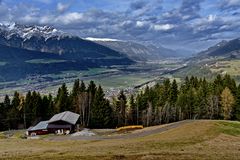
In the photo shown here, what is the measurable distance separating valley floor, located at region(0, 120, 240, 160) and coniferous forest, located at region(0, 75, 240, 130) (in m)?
47.6

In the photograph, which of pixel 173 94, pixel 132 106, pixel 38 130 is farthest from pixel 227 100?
pixel 38 130

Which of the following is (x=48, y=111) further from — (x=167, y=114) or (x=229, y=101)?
(x=229, y=101)

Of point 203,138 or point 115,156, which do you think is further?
point 203,138

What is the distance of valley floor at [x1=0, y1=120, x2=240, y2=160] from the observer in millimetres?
55281

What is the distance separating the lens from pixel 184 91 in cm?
16950

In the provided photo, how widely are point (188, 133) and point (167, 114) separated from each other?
7049 centimetres

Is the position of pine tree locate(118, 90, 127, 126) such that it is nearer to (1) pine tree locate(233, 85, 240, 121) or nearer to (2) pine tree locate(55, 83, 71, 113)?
(2) pine tree locate(55, 83, 71, 113)

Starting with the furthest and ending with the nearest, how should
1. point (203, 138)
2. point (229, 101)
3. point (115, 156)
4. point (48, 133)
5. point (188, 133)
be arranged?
point (229, 101) < point (48, 133) < point (188, 133) < point (203, 138) < point (115, 156)

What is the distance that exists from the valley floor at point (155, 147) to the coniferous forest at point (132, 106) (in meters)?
47.6

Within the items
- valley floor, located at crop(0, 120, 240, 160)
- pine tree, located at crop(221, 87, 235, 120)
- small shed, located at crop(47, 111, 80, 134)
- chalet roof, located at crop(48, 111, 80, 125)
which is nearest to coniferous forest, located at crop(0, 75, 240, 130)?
pine tree, located at crop(221, 87, 235, 120)

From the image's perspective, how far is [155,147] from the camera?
68.6 m

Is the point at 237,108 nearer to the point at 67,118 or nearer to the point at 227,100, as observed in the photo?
the point at 227,100

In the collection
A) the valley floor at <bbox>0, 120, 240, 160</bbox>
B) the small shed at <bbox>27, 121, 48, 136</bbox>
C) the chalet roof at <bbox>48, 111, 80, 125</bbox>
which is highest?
the valley floor at <bbox>0, 120, 240, 160</bbox>

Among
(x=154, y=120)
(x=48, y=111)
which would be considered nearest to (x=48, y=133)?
(x=48, y=111)
